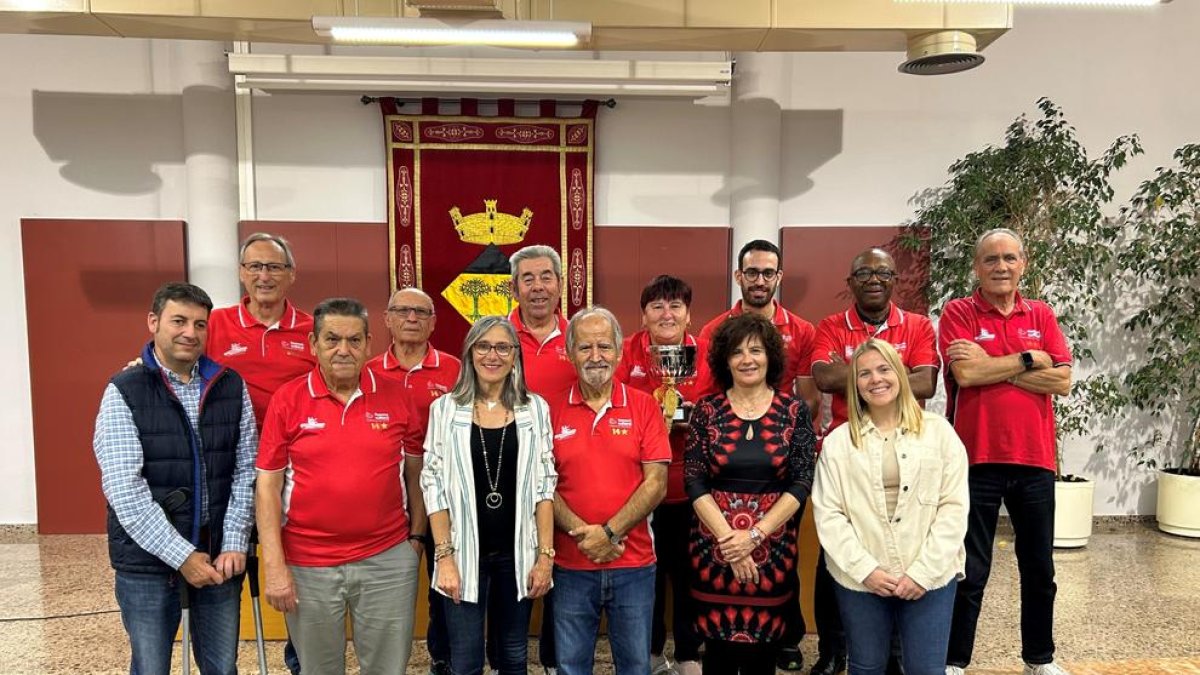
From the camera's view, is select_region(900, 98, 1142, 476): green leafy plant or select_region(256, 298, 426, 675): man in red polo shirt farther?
select_region(900, 98, 1142, 476): green leafy plant

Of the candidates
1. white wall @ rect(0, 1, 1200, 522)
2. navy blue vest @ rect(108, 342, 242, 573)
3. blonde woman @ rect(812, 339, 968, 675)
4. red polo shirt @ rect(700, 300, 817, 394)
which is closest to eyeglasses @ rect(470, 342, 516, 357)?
navy blue vest @ rect(108, 342, 242, 573)

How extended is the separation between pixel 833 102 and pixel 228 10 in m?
4.42

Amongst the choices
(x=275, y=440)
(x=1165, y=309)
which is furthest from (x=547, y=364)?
(x=1165, y=309)

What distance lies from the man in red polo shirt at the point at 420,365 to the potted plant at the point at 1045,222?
397cm

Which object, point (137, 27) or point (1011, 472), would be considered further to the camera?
point (137, 27)

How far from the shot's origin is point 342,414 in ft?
7.63

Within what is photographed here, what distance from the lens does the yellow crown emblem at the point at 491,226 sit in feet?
18.6

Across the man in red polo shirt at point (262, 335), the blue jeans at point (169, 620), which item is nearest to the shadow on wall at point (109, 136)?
the man in red polo shirt at point (262, 335)

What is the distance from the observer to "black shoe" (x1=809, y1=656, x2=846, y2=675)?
3197mm

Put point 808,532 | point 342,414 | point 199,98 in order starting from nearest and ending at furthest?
1. point 342,414
2. point 808,532
3. point 199,98

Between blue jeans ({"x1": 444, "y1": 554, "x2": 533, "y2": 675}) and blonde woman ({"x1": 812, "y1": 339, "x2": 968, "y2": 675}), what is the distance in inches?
42.7

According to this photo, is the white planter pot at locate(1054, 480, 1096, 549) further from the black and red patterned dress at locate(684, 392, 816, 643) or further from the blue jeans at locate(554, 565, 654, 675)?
the blue jeans at locate(554, 565, 654, 675)

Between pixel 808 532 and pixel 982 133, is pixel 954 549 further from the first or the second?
pixel 982 133

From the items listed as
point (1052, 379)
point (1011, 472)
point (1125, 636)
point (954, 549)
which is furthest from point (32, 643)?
point (1125, 636)
